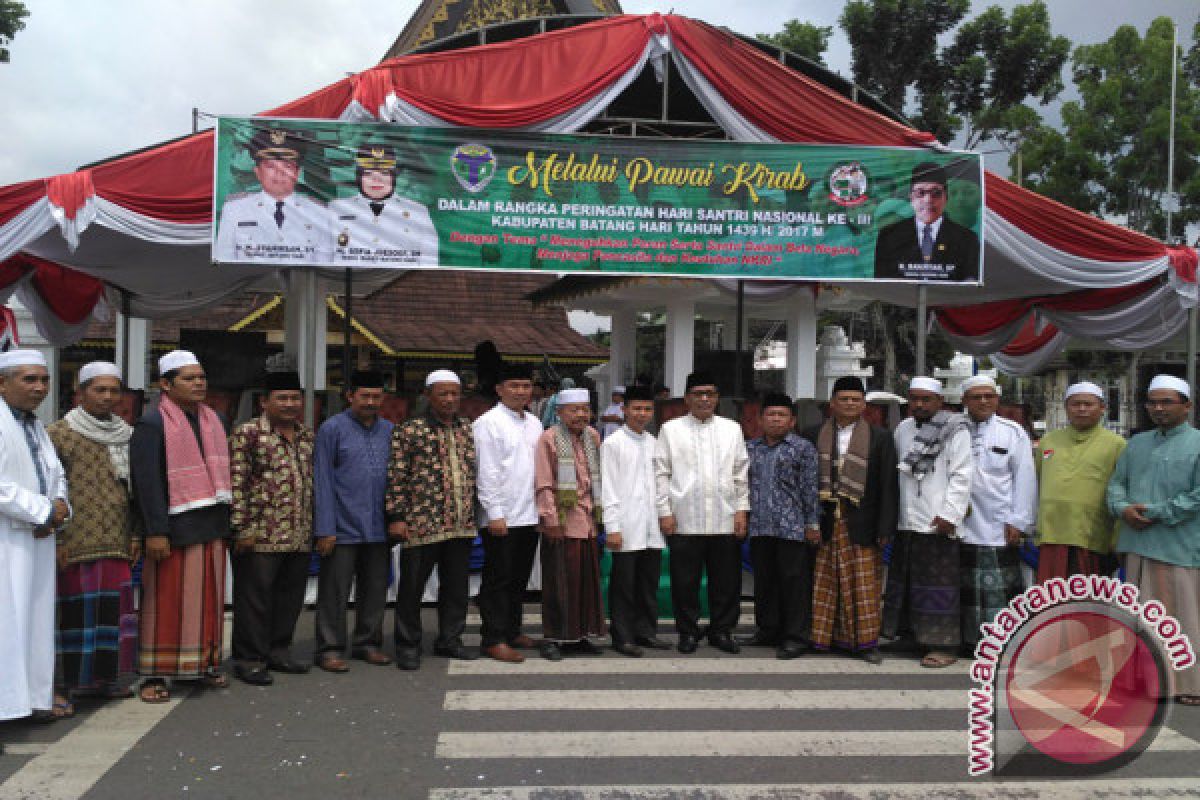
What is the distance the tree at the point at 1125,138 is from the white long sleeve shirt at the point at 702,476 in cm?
1886

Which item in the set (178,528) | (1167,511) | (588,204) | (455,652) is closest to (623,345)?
(588,204)

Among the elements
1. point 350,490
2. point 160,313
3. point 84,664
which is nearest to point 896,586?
point 350,490

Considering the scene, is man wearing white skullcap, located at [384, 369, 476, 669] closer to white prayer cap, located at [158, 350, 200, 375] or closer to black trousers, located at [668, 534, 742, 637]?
white prayer cap, located at [158, 350, 200, 375]

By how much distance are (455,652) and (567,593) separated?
2.59ft

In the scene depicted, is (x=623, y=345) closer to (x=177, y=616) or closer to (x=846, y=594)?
(x=846, y=594)

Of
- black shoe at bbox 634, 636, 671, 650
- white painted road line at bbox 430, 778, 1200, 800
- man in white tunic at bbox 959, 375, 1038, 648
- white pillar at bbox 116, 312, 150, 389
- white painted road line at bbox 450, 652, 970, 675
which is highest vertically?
white pillar at bbox 116, 312, 150, 389

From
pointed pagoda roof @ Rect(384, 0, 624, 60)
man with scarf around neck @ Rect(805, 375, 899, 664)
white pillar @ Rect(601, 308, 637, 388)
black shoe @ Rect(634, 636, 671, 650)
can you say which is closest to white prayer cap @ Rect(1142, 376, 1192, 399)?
man with scarf around neck @ Rect(805, 375, 899, 664)

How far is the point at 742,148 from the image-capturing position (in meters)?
7.83

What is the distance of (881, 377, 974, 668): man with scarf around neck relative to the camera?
6.14m

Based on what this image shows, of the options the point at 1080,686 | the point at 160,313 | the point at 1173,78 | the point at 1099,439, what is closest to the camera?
the point at 1080,686

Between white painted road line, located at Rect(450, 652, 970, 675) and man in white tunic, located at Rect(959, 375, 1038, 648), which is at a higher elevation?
man in white tunic, located at Rect(959, 375, 1038, 648)

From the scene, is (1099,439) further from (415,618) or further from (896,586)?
(415,618)

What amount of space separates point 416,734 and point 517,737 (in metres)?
0.48

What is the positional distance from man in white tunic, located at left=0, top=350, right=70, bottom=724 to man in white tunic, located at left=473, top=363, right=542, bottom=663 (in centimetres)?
229
